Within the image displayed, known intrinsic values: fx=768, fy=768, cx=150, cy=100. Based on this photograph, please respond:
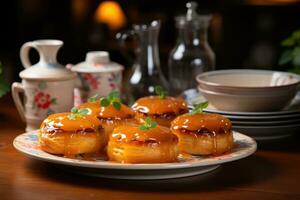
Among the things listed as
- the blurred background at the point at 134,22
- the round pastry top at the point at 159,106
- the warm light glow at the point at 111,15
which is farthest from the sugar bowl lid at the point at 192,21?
the warm light glow at the point at 111,15

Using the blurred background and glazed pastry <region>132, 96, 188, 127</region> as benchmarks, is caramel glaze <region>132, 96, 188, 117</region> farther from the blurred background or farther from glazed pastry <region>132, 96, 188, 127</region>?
the blurred background

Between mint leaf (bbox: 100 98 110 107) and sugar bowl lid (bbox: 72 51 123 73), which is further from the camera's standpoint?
sugar bowl lid (bbox: 72 51 123 73)

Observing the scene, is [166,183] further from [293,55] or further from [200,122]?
[293,55]

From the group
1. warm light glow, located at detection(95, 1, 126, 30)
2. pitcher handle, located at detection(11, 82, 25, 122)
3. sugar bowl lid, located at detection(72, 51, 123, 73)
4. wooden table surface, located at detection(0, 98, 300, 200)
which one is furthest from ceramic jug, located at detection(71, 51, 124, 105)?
warm light glow, located at detection(95, 1, 126, 30)

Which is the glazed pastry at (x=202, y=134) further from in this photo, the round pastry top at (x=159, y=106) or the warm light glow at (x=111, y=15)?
the warm light glow at (x=111, y=15)

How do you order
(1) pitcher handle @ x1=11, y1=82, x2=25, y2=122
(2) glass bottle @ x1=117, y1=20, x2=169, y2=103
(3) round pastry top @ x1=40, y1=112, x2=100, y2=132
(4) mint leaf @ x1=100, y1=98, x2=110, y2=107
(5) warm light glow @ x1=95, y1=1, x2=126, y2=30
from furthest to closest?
(5) warm light glow @ x1=95, y1=1, x2=126, y2=30
(2) glass bottle @ x1=117, y1=20, x2=169, y2=103
(1) pitcher handle @ x1=11, y1=82, x2=25, y2=122
(4) mint leaf @ x1=100, y1=98, x2=110, y2=107
(3) round pastry top @ x1=40, y1=112, x2=100, y2=132

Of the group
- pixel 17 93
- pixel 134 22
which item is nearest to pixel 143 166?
pixel 17 93
